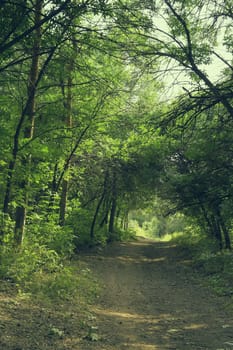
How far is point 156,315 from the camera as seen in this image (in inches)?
378

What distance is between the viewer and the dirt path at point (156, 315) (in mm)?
7105

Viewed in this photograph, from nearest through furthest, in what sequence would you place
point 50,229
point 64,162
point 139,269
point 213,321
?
point 213,321
point 50,229
point 64,162
point 139,269

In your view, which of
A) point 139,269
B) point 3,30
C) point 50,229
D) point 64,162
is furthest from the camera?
point 139,269

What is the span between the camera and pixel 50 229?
1337 cm

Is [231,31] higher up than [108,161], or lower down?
higher up

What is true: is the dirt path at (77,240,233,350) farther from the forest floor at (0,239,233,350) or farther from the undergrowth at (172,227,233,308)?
the undergrowth at (172,227,233,308)

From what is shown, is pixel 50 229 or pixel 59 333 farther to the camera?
pixel 50 229

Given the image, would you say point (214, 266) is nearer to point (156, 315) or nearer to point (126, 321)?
point (156, 315)

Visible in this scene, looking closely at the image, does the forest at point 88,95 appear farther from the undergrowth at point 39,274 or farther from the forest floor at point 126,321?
the forest floor at point 126,321

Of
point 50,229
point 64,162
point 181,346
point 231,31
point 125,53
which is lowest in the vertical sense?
point 181,346

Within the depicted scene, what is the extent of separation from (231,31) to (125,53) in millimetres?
3108

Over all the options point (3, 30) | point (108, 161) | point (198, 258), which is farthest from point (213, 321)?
point (108, 161)

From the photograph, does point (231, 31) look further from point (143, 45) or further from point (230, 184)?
point (230, 184)

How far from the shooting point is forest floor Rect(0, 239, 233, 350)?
675 cm
